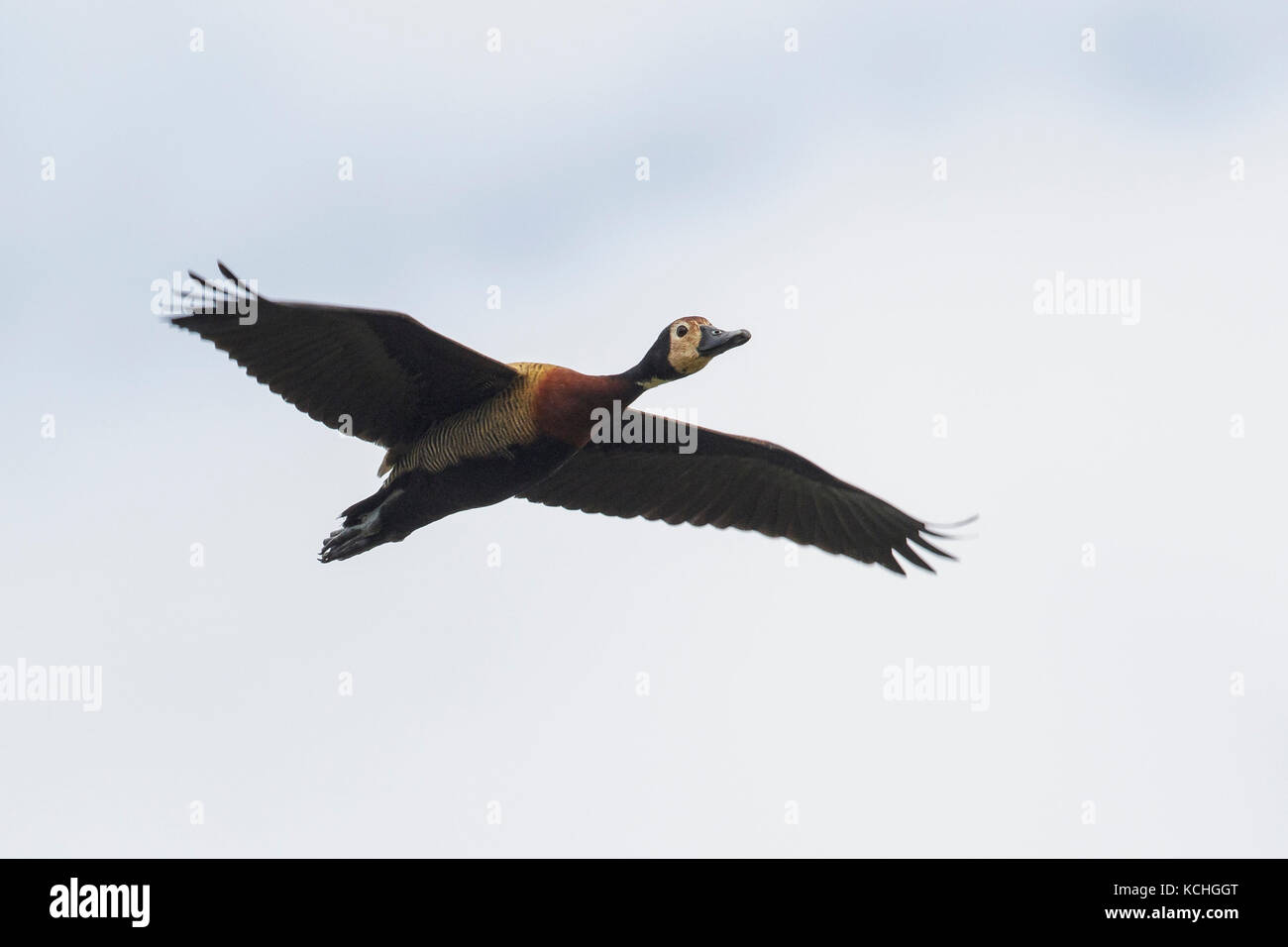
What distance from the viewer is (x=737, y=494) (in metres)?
18.7

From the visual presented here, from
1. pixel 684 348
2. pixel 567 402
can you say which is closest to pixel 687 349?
pixel 684 348

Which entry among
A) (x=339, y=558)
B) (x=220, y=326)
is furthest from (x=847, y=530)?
(x=220, y=326)

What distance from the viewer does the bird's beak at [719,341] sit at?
51.2 feet

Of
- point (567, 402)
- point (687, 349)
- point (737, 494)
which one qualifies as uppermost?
point (687, 349)

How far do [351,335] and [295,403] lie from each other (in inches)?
36.0

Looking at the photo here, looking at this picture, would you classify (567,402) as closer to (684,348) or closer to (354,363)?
(684,348)

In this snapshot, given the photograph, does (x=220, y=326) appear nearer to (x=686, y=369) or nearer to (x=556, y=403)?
(x=556, y=403)

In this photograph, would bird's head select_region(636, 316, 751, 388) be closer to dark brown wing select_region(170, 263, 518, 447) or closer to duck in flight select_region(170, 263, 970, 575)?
duck in flight select_region(170, 263, 970, 575)

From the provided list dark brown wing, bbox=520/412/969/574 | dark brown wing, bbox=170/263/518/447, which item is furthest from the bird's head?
dark brown wing, bbox=520/412/969/574

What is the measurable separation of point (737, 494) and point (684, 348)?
336 cm

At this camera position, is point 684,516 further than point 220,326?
Yes

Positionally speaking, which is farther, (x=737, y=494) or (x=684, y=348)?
(x=737, y=494)

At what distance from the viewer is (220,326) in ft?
50.0
